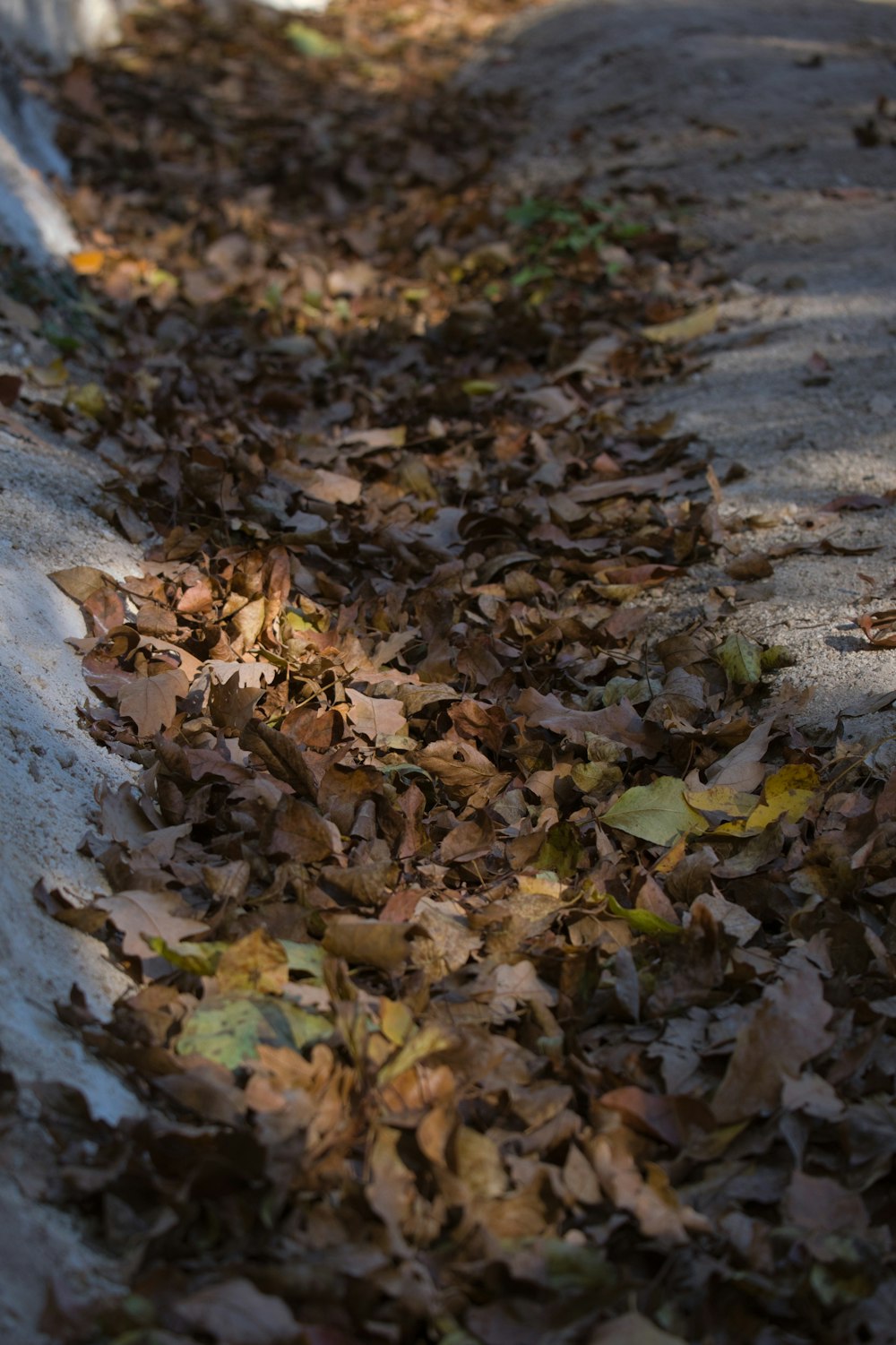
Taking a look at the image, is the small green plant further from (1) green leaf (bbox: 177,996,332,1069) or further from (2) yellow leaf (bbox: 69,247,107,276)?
(1) green leaf (bbox: 177,996,332,1069)

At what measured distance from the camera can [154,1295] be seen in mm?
1300

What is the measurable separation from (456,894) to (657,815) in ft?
1.34

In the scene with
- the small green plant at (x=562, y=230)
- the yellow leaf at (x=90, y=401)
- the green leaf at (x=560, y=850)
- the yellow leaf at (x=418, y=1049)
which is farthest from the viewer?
the small green plant at (x=562, y=230)

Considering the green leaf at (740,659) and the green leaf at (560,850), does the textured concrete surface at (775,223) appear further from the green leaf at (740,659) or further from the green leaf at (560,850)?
the green leaf at (560,850)

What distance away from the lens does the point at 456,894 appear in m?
1.99

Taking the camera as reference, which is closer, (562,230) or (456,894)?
(456,894)

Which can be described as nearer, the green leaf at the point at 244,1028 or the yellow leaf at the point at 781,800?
the green leaf at the point at 244,1028

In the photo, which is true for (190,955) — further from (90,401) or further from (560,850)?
(90,401)

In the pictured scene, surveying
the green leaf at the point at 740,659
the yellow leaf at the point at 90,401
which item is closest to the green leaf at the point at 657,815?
the green leaf at the point at 740,659

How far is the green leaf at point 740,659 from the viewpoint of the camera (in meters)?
2.45

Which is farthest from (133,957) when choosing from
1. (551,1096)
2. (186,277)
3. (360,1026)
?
(186,277)

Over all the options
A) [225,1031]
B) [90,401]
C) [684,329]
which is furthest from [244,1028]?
[684,329]

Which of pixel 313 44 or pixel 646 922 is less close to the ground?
pixel 313 44

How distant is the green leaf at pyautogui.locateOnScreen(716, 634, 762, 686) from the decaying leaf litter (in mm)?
11
